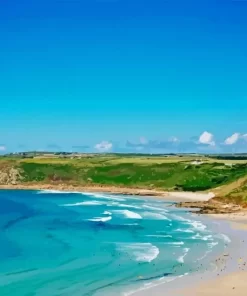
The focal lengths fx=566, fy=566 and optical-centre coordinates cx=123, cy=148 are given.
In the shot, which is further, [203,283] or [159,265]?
[159,265]

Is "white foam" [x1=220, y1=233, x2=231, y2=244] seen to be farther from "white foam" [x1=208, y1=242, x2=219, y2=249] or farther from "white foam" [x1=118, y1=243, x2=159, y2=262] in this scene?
"white foam" [x1=118, y1=243, x2=159, y2=262]

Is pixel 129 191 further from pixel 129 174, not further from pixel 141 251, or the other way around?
pixel 141 251

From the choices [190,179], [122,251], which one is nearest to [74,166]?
[190,179]

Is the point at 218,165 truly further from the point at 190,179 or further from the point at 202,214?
the point at 202,214

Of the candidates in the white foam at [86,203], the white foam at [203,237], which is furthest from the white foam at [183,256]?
the white foam at [86,203]

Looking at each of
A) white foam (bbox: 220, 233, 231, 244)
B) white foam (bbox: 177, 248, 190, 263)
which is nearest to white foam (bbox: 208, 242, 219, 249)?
white foam (bbox: 220, 233, 231, 244)

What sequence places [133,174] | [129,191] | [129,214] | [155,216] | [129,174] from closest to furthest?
[155,216] → [129,214] → [129,191] → [133,174] → [129,174]

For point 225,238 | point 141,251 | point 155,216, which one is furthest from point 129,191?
point 141,251
